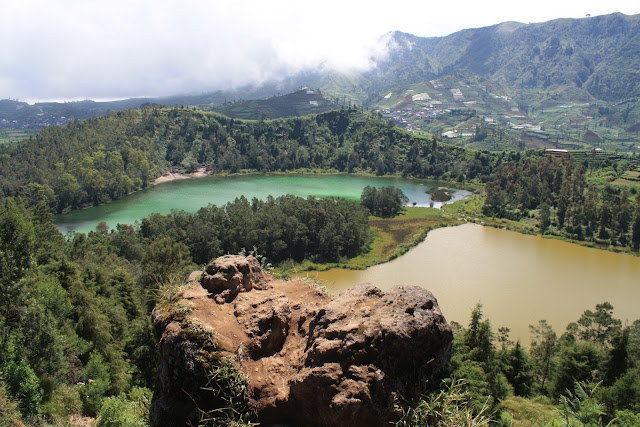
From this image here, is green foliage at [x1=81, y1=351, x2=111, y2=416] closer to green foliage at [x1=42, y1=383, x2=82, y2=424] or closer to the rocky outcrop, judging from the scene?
green foliage at [x1=42, y1=383, x2=82, y2=424]

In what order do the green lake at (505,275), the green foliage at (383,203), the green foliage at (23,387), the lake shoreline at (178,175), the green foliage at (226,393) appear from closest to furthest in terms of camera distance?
the green foliage at (226,393)
the green foliage at (23,387)
the green lake at (505,275)
the green foliage at (383,203)
the lake shoreline at (178,175)

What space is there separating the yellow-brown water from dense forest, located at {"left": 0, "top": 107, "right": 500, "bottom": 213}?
226ft

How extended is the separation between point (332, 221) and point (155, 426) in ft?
173

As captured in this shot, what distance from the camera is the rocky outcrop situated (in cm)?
601

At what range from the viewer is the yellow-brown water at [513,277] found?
1534 inches

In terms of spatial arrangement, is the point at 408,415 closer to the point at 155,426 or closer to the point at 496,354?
the point at 155,426

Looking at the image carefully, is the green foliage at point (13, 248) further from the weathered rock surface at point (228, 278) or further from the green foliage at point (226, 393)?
the green foliage at point (226, 393)

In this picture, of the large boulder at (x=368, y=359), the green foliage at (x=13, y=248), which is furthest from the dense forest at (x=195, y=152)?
the large boulder at (x=368, y=359)

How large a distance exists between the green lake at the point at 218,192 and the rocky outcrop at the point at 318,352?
7629 centimetres

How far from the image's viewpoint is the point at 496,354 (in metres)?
26.1

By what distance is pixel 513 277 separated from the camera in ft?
157

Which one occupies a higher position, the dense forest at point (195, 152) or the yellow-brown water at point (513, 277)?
the dense forest at point (195, 152)

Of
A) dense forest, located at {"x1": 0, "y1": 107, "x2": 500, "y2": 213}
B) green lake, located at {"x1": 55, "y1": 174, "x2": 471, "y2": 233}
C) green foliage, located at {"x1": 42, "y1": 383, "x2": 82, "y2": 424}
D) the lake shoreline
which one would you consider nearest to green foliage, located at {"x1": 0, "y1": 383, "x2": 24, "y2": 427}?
green foliage, located at {"x1": 42, "y1": 383, "x2": 82, "y2": 424}

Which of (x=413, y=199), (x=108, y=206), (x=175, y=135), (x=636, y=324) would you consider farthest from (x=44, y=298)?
(x=175, y=135)
